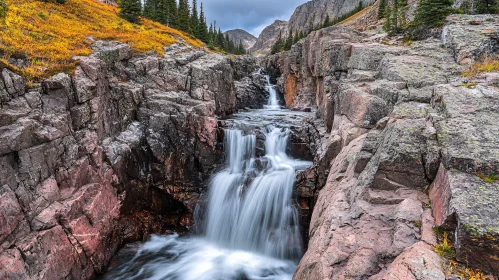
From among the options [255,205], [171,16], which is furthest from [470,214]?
[171,16]

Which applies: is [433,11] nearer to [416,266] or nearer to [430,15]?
[430,15]

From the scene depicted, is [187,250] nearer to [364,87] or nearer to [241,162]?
[241,162]

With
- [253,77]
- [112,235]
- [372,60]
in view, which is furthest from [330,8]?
[112,235]

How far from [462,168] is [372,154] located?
2998 millimetres

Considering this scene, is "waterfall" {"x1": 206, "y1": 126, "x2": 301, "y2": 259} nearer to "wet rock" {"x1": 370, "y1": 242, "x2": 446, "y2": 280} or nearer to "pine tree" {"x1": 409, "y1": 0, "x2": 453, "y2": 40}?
"wet rock" {"x1": 370, "y1": 242, "x2": 446, "y2": 280}

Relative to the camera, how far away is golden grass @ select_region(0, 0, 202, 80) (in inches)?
537

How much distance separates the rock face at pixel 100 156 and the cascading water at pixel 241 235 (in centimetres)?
155

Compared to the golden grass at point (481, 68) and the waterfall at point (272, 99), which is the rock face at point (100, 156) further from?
the waterfall at point (272, 99)

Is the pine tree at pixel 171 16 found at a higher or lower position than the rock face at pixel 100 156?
higher

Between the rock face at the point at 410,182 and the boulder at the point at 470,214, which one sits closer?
the boulder at the point at 470,214

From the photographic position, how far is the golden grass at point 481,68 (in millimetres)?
11047

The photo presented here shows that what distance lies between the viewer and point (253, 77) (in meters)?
47.5

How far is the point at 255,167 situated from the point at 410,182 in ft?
40.3

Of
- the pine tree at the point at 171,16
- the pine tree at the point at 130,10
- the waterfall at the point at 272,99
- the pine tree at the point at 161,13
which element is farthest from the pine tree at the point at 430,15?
the pine tree at the point at 161,13
